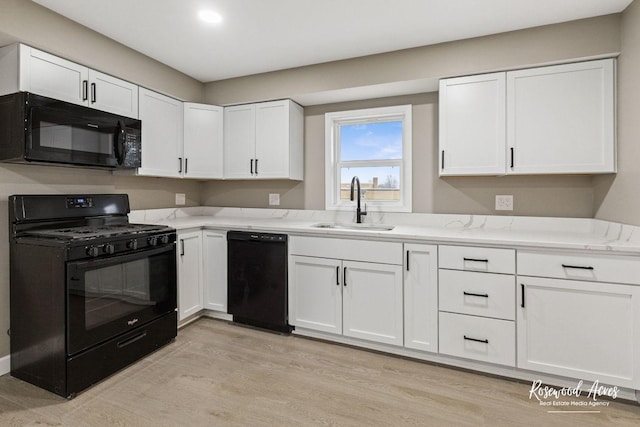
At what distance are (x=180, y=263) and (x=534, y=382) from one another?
8.90 ft

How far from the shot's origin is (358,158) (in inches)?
129

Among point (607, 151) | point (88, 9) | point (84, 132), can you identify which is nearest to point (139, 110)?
point (84, 132)

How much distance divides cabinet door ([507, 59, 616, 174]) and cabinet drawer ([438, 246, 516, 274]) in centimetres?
69

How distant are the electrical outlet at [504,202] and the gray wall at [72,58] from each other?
3.07 m

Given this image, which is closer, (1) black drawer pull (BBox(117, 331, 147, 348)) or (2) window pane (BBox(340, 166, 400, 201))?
(1) black drawer pull (BBox(117, 331, 147, 348))

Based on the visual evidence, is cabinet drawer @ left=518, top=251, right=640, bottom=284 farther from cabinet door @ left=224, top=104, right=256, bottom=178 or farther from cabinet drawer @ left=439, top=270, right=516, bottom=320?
cabinet door @ left=224, top=104, right=256, bottom=178

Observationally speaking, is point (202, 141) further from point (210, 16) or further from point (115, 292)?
point (115, 292)

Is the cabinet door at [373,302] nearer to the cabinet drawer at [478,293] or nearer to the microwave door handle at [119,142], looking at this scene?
the cabinet drawer at [478,293]

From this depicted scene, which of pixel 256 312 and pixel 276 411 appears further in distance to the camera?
pixel 256 312

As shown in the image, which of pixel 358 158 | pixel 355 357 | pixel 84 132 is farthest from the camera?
pixel 358 158

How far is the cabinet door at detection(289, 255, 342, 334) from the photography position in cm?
261

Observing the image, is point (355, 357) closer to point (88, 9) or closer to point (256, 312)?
point (256, 312)

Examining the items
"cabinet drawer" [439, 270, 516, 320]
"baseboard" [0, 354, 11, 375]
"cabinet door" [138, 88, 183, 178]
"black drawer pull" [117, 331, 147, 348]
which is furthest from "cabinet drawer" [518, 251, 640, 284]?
"baseboard" [0, 354, 11, 375]

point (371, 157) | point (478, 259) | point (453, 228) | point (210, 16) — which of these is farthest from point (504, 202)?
point (210, 16)
